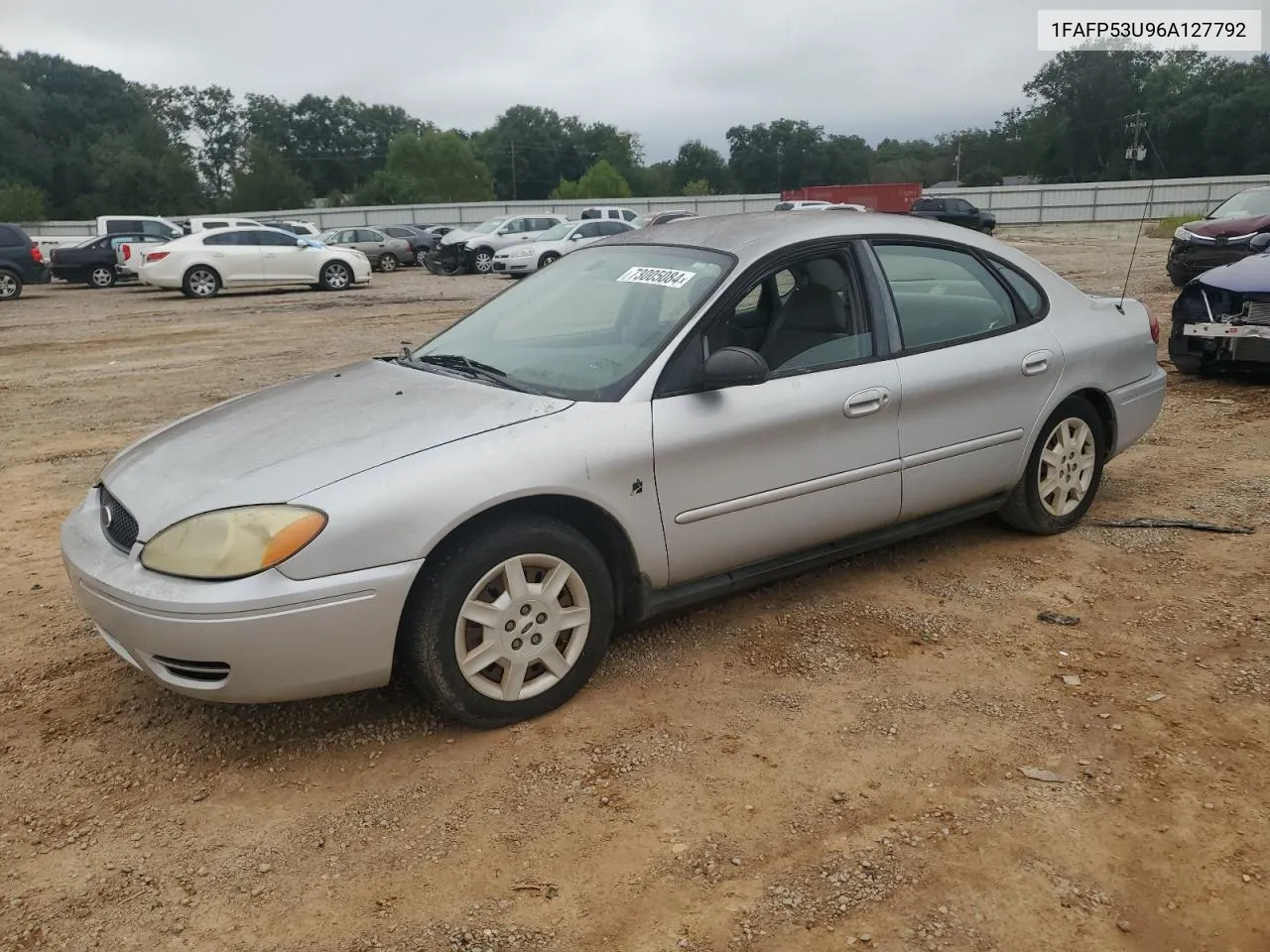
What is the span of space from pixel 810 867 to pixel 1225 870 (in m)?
1.01

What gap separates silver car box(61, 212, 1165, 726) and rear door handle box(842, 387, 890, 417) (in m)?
0.01

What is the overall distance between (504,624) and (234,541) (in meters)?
0.82

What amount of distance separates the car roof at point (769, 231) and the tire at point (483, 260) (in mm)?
23312

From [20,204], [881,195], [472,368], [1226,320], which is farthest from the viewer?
[20,204]

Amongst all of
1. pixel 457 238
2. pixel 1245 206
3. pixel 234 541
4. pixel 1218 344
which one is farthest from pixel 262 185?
pixel 234 541

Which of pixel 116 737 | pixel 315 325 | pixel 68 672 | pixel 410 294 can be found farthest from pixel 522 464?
pixel 410 294

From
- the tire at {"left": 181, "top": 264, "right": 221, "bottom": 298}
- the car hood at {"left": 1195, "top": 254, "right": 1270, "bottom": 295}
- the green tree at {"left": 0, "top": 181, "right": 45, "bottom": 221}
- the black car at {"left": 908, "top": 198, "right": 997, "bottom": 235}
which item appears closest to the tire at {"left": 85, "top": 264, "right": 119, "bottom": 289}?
the tire at {"left": 181, "top": 264, "right": 221, "bottom": 298}

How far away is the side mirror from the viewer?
10.9ft

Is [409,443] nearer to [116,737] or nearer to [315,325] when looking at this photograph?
[116,737]

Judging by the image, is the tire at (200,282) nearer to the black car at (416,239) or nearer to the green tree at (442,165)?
the black car at (416,239)

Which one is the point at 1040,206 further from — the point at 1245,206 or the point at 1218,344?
the point at 1218,344

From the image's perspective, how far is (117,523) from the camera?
310 centimetres

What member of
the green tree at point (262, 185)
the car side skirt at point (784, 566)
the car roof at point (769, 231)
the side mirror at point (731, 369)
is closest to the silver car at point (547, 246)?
the car roof at point (769, 231)

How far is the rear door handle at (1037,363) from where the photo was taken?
14.2ft
